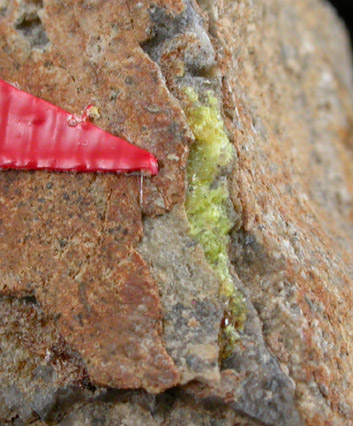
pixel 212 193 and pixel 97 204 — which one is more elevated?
pixel 212 193

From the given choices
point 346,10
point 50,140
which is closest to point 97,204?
point 50,140

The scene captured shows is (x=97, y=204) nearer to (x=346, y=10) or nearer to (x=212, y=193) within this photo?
(x=212, y=193)

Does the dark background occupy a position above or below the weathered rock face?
below

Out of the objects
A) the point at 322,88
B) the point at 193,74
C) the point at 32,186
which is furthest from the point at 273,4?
the point at 32,186

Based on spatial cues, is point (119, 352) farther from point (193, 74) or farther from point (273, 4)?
point (273, 4)

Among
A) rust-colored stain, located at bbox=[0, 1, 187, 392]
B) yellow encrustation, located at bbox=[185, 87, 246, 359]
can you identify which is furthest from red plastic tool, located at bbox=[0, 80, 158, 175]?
yellow encrustation, located at bbox=[185, 87, 246, 359]

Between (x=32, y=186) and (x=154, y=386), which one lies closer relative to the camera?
(x=154, y=386)

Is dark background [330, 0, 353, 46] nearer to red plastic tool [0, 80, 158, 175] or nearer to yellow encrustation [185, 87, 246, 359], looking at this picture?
yellow encrustation [185, 87, 246, 359]
